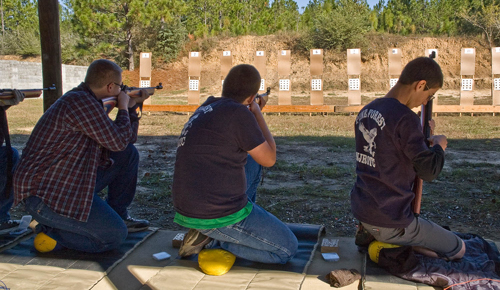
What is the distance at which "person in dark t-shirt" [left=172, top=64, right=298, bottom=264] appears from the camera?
2.23 m

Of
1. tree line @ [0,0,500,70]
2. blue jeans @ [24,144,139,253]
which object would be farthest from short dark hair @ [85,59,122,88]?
tree line @ [0,0,500,70]

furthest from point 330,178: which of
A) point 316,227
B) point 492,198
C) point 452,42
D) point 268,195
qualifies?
point 452,42

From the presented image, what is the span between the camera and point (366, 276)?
2.28 m

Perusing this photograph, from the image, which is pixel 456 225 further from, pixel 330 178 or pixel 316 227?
pixel 330 178

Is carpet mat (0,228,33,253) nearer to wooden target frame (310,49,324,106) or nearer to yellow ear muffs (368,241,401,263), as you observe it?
yellow ear muffs (368,241,401,263)

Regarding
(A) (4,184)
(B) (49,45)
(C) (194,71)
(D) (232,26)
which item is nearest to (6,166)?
(A) (4,184)

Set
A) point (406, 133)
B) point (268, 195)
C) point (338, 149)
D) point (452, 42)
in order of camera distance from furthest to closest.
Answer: point (452, 42)
point (338, 149)
point (268, 195)
point (406, 133)

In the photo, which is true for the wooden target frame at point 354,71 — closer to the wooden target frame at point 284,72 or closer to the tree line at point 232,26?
the wooden target frame at point 284,72

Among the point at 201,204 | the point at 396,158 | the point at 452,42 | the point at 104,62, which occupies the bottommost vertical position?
the point at 201,204

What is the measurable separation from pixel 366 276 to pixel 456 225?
147cm

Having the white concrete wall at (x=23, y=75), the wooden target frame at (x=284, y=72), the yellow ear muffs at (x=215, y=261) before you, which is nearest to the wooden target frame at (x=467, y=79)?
the wooden target frame at (x=284, y=72)

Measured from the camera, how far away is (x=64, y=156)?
2.49 meters

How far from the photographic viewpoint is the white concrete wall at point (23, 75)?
18828 millimetres

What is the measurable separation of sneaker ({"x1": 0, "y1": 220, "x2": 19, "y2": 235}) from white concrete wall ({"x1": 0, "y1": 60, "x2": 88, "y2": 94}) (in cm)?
1785
